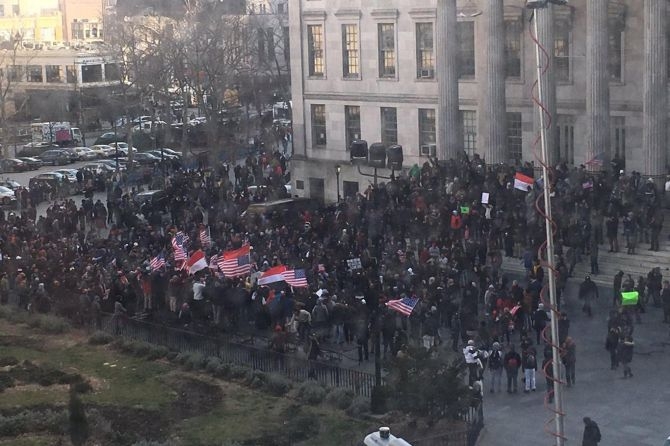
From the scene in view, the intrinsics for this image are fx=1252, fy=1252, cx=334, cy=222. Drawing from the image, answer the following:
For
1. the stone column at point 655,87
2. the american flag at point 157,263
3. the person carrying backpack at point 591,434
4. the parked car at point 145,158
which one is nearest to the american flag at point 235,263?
the american flag at point 157,263

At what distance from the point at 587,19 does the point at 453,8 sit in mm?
6344

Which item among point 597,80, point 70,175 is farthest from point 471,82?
point 70,175

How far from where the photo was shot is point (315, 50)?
56719 millimetres

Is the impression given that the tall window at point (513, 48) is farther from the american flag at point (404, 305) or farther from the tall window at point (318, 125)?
the american flag at point (404, 305)

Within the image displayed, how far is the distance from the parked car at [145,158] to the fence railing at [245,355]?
3949 cm

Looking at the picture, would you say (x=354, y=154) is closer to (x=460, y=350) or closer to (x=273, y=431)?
(x=460, y=350)

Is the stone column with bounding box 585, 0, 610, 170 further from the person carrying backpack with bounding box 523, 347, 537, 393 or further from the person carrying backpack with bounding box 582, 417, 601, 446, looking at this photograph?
the person carrying backpack with bounding box 582, 417, 601, 446

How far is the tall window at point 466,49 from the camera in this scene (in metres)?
50.3

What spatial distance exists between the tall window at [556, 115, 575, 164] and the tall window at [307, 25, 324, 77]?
13102 mm

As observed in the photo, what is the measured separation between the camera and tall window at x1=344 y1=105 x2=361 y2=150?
5556cm

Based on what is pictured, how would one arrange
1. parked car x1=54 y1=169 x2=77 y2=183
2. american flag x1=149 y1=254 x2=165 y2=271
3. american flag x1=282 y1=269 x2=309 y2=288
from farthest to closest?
1. parked car x1=54 y1=169 x2=77 y2=183
2. american flag x1=149 y1=254 x2=165 y2=271
3. american flag x1=282 y1=269 x2=309 y2=288

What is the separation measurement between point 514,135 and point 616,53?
577 centimetres

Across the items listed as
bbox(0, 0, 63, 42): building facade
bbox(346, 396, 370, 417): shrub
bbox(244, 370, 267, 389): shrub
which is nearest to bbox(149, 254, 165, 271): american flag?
bbox(244, 370, 267, 389): shrub

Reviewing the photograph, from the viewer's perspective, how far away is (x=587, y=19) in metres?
43.2
